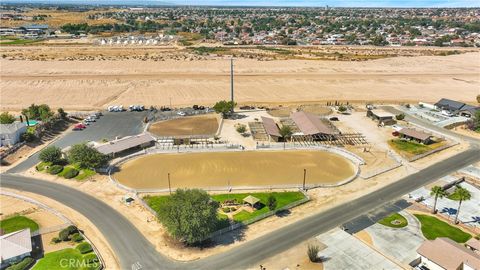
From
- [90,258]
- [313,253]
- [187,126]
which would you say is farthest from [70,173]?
[313,253]

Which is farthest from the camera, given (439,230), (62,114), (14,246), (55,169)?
(62,114)

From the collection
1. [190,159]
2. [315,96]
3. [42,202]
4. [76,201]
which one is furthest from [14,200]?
[315,96]

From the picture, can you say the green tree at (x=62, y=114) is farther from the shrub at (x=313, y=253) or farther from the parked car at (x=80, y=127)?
the shrub at (x=313, y=253)

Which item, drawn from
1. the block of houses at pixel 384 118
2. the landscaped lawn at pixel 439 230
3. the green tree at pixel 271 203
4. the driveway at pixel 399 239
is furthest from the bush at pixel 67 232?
the block of houses at pixel 384 118

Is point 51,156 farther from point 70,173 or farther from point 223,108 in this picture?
point 223,108

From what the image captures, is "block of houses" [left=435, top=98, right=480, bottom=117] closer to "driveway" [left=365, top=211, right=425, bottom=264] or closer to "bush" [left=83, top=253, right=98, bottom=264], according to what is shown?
"driveway" [left=365, top=211, right=425, bottom=264]
